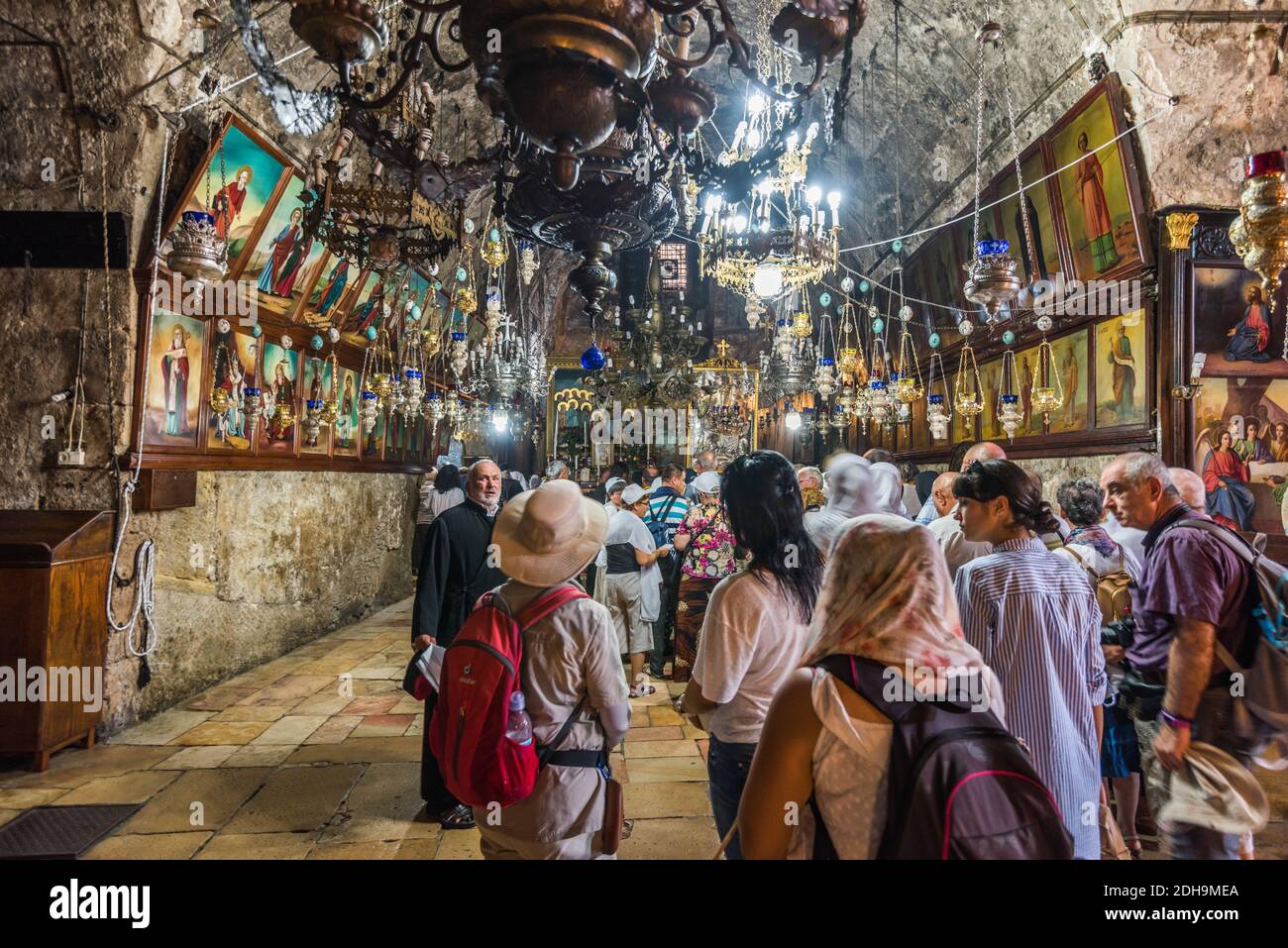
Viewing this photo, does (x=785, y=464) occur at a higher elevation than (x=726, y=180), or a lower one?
lower

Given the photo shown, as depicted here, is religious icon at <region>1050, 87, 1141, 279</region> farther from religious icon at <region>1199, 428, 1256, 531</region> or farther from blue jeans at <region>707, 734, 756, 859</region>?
blue jeans at <region>707, 734, 756, 859</region>

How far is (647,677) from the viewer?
18.9 feet

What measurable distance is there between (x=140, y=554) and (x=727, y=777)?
4.77 metres

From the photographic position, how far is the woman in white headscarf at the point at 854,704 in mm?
1082

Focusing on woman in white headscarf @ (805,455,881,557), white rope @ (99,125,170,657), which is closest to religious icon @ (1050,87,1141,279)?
woman in white headscarf @ (805,455,881,557)

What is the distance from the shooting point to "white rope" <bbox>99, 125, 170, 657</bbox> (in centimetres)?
447

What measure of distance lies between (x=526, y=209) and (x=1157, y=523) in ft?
8.31

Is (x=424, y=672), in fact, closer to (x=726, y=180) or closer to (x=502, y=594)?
(x=502, y=594)

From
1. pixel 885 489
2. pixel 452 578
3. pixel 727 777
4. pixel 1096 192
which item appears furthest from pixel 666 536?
pixel 1096 192

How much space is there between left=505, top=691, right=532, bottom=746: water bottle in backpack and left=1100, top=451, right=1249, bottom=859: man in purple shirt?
1.95 m

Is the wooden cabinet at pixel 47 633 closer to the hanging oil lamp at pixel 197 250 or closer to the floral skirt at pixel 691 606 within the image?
the hanging oil lamp at pixel 197 250

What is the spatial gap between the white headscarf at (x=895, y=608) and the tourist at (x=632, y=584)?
13.1 ft
